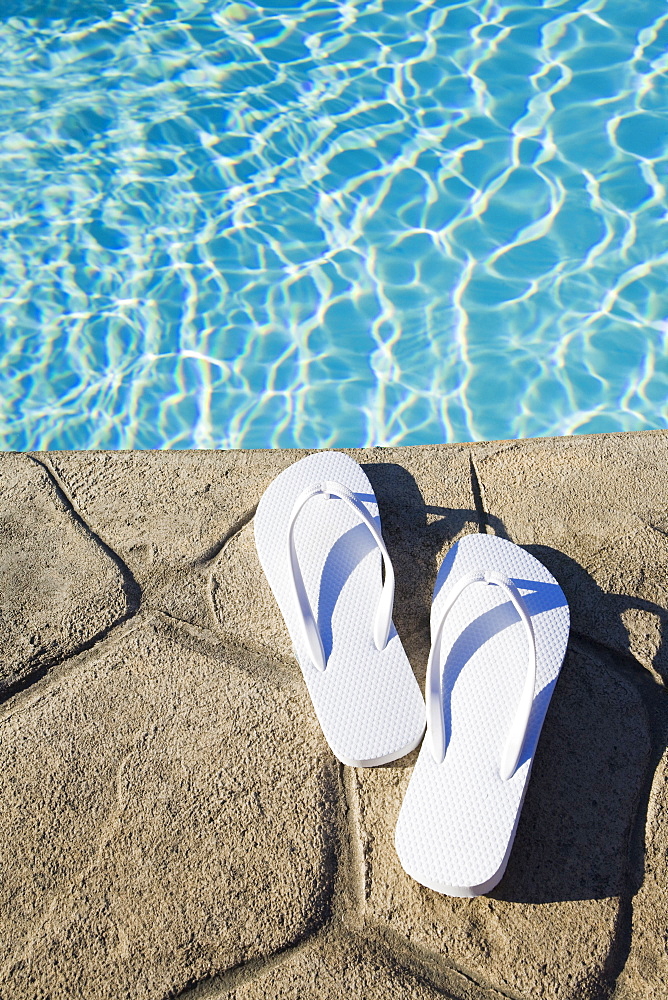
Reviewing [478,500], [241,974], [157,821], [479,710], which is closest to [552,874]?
[479,710]

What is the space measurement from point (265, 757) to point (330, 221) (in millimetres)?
2345

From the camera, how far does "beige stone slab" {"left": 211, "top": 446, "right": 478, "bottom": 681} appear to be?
1647mm

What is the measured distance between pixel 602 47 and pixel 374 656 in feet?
10.5

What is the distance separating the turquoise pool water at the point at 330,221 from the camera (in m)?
2.78

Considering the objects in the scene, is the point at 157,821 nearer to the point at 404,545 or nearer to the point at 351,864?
the point at 351,864

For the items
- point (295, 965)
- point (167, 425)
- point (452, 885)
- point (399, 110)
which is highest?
point (399, 110)

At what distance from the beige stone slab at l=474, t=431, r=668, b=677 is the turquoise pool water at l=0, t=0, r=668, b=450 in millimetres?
802

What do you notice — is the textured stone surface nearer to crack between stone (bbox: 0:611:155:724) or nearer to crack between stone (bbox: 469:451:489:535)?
crack between stone (bbox: 0:611:155:724)

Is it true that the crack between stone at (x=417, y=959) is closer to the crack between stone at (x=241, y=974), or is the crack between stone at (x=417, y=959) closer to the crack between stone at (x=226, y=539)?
the crack between stone at (x=241, y=974)

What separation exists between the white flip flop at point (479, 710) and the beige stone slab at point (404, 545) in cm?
8

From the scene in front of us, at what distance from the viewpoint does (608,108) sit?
10.9 ft

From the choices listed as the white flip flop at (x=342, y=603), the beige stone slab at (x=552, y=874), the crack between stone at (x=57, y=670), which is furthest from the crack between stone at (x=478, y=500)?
the crack between stone at (x=57, y=670)

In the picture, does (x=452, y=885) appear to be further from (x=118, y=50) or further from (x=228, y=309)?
(x=118, y=50)

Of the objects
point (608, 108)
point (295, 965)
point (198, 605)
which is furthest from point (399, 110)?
point (295, 965)
